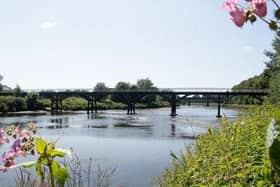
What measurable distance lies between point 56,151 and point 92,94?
211ft

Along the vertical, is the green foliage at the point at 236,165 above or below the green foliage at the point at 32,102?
above

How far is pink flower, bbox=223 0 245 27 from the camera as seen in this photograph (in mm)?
976

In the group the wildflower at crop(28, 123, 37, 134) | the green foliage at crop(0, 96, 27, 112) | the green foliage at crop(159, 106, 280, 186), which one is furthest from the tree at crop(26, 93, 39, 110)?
the wildflower at crop(28, 123, 37, 134)

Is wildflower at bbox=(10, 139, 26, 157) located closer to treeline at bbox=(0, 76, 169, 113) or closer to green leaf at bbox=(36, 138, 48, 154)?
green leaf at bbox=(36, 138, 48, 154)

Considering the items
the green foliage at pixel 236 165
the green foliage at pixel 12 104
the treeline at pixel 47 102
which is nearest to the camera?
the green foliage at pixel 236 165

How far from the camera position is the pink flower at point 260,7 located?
0.94 metres

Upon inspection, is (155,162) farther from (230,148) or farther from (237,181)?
(237,181)

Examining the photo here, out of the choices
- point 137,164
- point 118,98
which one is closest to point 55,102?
point 118,98

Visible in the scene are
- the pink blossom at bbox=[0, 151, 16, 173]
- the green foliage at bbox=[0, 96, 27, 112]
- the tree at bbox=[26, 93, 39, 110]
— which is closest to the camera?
the pink blossom at bbox=[0, 151, 16, 173]

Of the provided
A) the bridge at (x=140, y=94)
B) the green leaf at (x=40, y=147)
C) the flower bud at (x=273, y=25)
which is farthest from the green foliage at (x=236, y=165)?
the bridge at (x=140, y=94)

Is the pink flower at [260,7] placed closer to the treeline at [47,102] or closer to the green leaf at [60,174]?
the green leaf at [60,174]

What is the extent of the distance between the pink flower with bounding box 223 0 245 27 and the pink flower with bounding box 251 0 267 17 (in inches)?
1.6

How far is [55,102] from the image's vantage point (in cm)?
6938

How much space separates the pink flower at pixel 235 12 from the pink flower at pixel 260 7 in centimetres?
4
